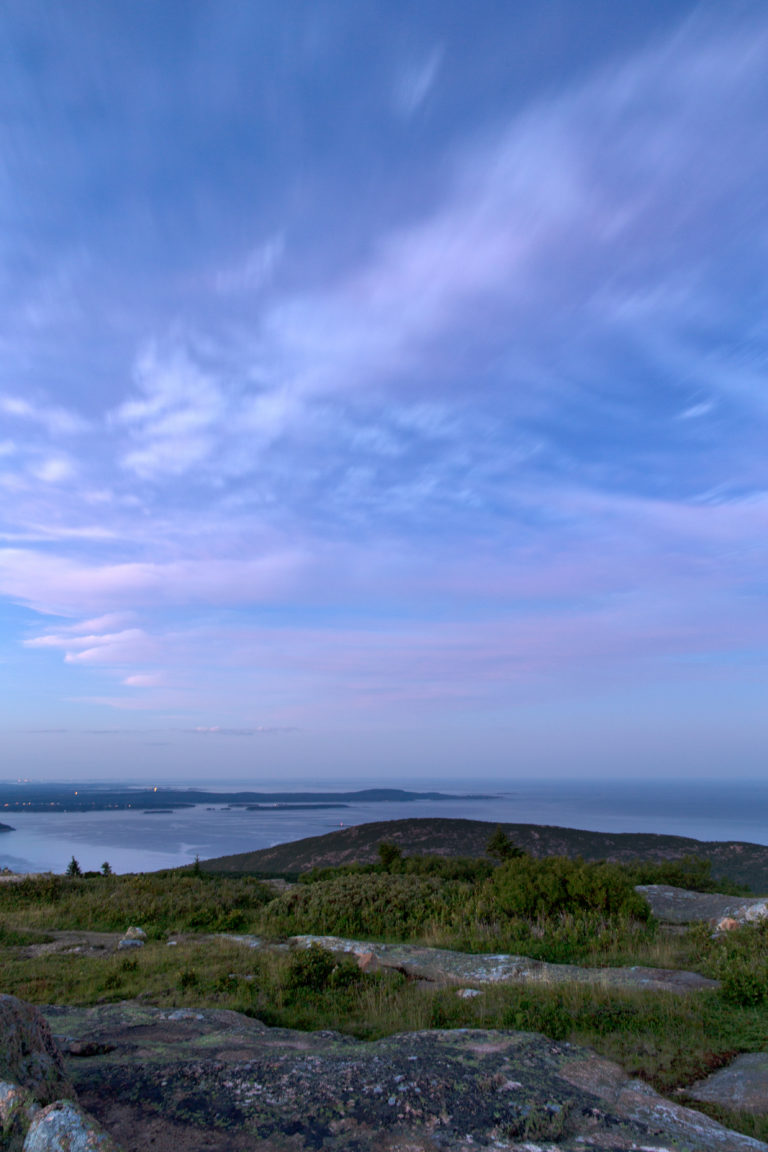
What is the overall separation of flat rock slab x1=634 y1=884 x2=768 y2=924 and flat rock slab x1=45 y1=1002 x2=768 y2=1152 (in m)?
10.1

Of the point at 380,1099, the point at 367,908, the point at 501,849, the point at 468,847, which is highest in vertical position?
the point at 380,1099

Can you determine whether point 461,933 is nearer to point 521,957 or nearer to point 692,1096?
point 521,957

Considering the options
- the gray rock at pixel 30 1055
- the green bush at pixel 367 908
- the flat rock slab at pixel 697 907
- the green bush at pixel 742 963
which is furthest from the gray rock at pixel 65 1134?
the flat rock slab at pixel 697 907

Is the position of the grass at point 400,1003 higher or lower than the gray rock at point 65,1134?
lower

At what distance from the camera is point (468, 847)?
4272cm

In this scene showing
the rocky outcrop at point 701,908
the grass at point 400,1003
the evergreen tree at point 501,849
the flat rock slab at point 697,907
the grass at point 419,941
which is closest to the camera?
the grass at point 400,1003

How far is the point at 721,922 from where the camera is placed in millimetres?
12320

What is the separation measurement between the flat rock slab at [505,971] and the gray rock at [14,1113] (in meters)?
7.10

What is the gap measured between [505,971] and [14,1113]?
8.14 meters

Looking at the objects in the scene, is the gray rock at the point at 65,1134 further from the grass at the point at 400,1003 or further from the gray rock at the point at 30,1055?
the grass at the point at 400,1003

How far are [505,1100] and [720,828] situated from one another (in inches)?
3381

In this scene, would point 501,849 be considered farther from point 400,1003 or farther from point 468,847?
point 400,1003

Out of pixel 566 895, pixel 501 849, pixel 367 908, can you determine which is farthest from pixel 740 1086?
pixel 501 849

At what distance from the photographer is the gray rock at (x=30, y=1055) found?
11.2ft
